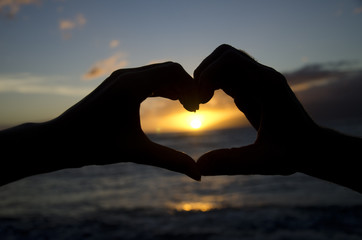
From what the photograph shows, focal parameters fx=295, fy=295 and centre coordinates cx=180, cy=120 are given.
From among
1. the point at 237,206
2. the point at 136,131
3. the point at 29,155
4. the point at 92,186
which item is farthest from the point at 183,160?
the point at 92,186

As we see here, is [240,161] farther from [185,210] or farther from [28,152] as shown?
[185,210]

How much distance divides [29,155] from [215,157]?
1179 millimetres

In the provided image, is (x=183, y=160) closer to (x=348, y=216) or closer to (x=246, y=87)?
(x=246, y=87)

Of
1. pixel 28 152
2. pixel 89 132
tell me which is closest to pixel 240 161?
pixel 89 132

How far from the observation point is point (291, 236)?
614cm

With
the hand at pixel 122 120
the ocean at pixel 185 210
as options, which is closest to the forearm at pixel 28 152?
the hand at pixel 122 120

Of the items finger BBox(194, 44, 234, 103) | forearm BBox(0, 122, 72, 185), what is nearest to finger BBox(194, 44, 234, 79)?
finger BBox(194, 44, 234, 103)

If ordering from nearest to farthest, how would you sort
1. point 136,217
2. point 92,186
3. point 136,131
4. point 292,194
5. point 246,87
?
point 136,131 < point 246,87 < point 136,217 < point 292,194 < point 92,186

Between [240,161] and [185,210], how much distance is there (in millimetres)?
6762

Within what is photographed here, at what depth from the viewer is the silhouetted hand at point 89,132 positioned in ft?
5.99

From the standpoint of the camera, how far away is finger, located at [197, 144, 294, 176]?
198 centimetres

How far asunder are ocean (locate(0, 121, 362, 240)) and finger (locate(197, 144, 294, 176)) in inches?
187

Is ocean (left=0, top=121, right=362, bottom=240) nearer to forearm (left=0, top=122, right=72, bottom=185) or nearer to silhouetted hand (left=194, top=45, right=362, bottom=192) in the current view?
silhouetted hand (left=194, top=45, right=362, bottom=192)

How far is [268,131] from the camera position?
80.3 inches
